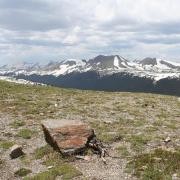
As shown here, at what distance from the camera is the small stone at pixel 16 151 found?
30359 mm

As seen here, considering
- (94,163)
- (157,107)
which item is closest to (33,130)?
(94,163)

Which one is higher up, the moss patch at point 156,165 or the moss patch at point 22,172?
the moss patch at point 156,165

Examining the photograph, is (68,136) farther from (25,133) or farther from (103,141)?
(25,133)

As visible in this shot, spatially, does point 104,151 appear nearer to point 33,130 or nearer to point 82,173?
point 82,173

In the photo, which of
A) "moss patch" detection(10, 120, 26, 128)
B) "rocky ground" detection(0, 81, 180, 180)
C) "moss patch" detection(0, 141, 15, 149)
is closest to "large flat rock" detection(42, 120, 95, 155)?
"rocky ground" detection(0, 81, 180, 180)

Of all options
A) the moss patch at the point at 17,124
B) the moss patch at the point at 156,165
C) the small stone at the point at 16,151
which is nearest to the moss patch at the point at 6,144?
the small stone at the point at 16,151

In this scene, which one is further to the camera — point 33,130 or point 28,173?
point 33,130

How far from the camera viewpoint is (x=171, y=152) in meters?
28.0

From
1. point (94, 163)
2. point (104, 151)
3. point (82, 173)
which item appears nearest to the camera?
point (82, 173)

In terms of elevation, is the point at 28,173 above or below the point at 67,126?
below

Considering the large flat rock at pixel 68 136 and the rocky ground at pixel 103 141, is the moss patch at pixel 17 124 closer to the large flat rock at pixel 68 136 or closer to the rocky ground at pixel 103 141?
the rocky ground at pixel 103 141

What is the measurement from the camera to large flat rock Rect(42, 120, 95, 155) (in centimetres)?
2944

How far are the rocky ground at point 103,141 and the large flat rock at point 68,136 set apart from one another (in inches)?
28.0

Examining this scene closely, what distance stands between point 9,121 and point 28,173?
1511cm
